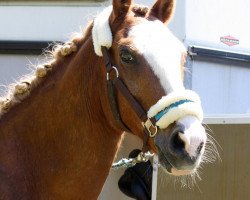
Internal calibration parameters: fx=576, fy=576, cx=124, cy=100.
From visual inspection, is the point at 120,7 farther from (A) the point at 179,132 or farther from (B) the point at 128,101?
(A) the point at 179,132

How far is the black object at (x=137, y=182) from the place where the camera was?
530 centimetres

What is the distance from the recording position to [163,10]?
11.5 ft

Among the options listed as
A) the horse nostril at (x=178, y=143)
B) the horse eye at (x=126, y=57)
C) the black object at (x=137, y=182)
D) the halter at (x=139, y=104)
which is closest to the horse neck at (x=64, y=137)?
the halter at (x=139, y=104)

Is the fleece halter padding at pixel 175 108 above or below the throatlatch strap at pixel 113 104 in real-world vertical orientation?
above

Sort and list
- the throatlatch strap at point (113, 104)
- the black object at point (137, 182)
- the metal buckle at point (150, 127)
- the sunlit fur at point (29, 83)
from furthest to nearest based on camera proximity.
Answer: the black object at point (137, 182)
the sunlit fur at point (29, 83)
the throatlatch strap at point (113, 104)
the metal buckle at point (150, 127)

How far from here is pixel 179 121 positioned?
288 centimetres

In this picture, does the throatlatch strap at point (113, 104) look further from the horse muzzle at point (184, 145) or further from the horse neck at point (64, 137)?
the horse muzzle at point (184, 145)

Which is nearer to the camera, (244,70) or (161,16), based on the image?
(161,16)

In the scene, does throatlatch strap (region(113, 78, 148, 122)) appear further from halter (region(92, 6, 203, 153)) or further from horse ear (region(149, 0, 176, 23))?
horse ear (region(149, 0, 176, 23))

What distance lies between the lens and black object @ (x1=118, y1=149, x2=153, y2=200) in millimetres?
5297

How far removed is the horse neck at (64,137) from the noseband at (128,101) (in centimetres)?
10

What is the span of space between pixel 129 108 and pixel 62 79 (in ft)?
1.65

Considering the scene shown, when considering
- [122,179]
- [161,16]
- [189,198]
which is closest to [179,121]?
[161,16]

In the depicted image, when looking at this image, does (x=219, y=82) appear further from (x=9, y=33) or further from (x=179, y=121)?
(x=179, y=121)
